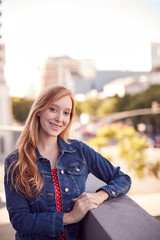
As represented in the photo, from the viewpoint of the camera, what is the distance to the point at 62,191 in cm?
130

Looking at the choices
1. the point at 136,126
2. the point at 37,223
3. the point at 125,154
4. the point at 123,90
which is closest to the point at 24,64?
the point at 123,90

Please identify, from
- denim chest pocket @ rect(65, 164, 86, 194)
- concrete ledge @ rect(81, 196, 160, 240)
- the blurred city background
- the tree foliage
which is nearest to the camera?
concrete ledge @ rect(81, 196, 160, 240)

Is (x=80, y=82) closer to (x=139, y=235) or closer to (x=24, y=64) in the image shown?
(x=24, y=64)

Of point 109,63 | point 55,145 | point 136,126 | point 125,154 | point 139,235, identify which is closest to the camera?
point 139,235

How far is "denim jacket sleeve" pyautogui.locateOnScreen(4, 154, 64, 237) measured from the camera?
1177mm

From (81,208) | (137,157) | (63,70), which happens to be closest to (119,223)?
(81,208)

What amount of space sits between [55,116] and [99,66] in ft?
233

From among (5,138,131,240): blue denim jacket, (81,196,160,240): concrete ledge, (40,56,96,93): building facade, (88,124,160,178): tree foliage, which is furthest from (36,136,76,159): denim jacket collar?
(40,56,96,93): building facade

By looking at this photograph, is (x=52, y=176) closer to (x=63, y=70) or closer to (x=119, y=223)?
(x=119, y=223)

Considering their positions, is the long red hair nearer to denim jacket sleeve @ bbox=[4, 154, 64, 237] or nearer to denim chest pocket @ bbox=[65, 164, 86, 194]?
denim jacket sleeve @ bbox=[4, 154, 64, 237]

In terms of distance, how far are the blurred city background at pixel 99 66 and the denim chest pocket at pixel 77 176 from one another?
3970mm

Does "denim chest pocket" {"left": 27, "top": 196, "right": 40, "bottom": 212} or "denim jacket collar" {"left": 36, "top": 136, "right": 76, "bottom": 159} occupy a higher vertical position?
"denim jacket collar" {"left": 36, "top": 136, "right": 76, "bottom": 159}

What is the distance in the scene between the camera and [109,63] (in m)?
69.6

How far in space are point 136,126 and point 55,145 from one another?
36219 mm
